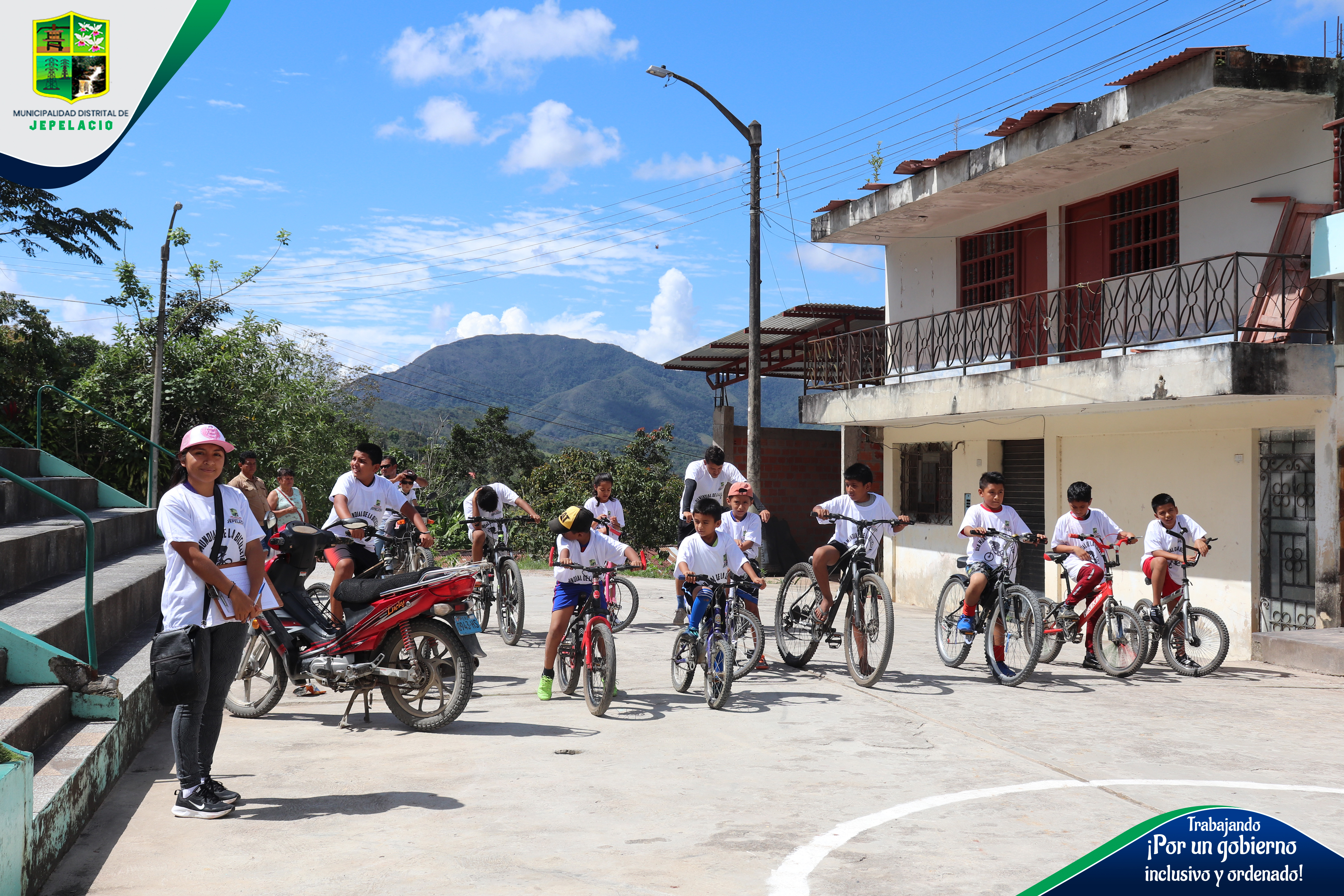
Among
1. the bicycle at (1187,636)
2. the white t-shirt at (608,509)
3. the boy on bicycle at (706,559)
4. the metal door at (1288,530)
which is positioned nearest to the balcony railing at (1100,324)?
the metal door at (1288,530)

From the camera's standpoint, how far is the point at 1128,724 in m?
7.22

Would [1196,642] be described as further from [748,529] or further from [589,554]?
[589,554]

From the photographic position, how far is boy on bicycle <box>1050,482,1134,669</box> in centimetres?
→ 938

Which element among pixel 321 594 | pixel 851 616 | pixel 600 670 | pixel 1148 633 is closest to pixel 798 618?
pixel 851 616

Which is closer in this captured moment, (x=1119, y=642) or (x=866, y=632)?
(x=866, y=632)

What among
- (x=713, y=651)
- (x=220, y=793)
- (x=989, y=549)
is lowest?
(x=220, y=793)

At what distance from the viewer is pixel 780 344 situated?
21906mm

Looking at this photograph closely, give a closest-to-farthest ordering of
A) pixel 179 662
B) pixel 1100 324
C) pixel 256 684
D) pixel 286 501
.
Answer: pixel 179 662 < pixel 256 684 < pixel 286 501 < pixel 1100 324

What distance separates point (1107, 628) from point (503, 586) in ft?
18.9

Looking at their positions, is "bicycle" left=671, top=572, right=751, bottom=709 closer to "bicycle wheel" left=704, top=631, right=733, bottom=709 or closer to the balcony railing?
"bicycle wheel" left=704, top=631, right=733, bottom=709

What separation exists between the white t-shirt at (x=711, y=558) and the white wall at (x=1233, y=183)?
7.34m

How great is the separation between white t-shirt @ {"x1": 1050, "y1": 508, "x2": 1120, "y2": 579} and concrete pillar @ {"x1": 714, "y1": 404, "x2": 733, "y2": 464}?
41.4ft

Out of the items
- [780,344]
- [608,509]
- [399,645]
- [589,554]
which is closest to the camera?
[399,645]

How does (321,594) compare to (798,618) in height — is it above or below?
above
